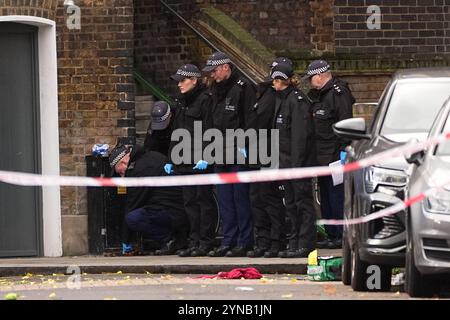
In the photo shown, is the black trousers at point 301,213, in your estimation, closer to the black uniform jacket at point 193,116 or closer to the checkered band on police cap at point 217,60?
the black uniform jacket at point 193,116

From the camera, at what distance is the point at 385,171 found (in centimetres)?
1415

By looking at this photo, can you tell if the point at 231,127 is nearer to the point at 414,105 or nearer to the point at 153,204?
the point at 153,204

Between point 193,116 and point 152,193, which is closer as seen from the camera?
point 193,116

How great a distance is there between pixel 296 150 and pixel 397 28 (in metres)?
7.27

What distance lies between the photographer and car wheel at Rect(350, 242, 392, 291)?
14.4 metres

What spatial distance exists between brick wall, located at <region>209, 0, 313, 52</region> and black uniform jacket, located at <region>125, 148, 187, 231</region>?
5.95m

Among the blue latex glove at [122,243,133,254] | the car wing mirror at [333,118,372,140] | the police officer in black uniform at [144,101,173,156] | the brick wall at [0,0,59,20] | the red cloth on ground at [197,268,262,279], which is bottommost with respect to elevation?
the blue latex glove at [122,243,133,254]

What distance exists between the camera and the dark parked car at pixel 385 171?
1393 cm

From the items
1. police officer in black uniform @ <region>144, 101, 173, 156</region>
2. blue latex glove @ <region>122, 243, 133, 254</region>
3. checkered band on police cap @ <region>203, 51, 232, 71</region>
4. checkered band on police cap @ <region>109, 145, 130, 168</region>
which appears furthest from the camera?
blue latex glove @ <region>122, 243, 133, 254</region>

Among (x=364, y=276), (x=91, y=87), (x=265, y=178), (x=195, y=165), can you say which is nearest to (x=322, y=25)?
(x=91, y=87)

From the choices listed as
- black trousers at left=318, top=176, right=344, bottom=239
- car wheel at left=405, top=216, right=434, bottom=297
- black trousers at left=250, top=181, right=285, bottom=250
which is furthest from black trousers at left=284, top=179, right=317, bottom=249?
car wheel at left=405, top=216, right=434, bottom=297

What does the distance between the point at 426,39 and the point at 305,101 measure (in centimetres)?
720

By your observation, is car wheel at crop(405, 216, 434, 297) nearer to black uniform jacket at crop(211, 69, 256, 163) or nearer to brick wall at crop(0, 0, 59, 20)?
black uniform jacket at crop(211, 69, 256, 163)

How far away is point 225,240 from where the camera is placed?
19609 mm
